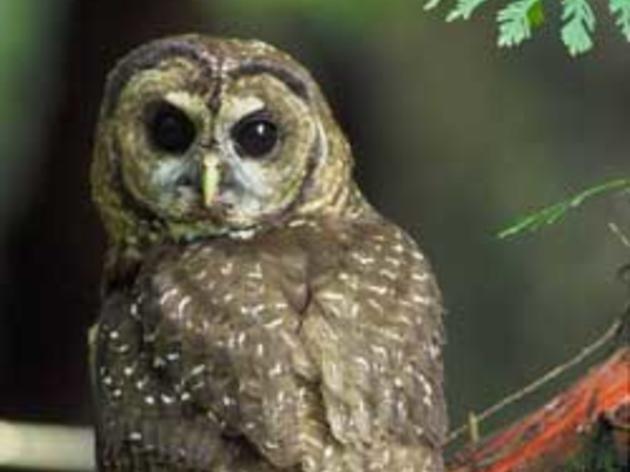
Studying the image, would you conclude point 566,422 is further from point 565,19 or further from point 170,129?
point 170,129

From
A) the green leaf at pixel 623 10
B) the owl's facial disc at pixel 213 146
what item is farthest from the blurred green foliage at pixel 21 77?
the green leaf at pixel 623 10

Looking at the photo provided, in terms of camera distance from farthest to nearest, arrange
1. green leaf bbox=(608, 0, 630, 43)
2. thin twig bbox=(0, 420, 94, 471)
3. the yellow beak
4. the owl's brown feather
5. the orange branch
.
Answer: thin twig bbox=(0, 420, 94, 471) → the yellow beak → the owl's brown feather → green leaf bbox=(608, 0, 630, 43) → the orange branch

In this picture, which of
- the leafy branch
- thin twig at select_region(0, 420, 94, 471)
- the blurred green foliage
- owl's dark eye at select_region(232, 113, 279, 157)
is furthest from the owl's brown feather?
the blurred green foliage

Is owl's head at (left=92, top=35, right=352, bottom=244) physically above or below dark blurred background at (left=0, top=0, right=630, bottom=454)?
above

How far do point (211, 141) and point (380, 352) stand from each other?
0.86m

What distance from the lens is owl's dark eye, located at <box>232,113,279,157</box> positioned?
269 inches

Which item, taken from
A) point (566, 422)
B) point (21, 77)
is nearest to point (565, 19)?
point (566, 422)

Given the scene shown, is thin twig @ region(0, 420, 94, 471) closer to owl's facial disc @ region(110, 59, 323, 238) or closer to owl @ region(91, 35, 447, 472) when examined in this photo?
owl @ region(91, 35, 447, 472)

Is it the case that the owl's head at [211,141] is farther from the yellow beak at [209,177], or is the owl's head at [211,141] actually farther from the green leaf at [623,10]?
the green leaf at [623,10]

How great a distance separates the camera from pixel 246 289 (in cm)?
638

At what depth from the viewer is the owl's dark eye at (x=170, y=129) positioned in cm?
686

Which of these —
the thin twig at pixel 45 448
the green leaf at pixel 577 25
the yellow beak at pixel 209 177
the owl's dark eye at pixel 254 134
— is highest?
the green leaf at pixel 577 25

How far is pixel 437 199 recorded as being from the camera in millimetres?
11617

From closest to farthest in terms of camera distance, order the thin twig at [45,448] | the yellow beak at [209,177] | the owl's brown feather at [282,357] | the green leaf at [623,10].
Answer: the green leaf at [623,10], the owl's brown feather at [282,357], the yellow beak at [209,177], the thin twig at [45,448]
